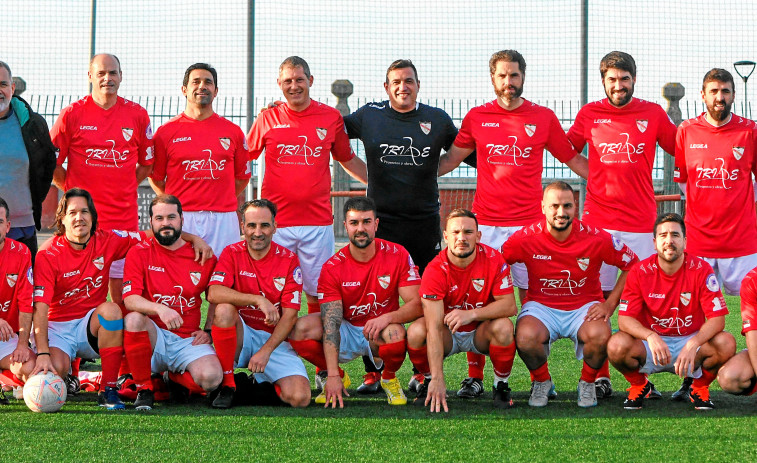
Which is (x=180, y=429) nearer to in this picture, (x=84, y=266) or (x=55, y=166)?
(x=84, y=266)

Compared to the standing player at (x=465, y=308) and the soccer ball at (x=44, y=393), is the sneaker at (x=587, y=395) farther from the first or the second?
the soccer ball at (x=44, y=393)

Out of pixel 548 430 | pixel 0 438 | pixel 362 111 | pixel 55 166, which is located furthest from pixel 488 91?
pixel 0 438

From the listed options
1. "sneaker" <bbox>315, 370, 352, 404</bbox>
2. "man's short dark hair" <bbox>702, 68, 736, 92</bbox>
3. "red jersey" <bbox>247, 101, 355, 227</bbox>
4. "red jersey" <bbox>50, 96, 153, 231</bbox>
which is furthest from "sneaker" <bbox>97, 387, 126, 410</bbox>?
"man's short dark hair" <bbox>702, 68, 736, 92</bbox>

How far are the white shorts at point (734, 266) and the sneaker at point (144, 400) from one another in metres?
3.15

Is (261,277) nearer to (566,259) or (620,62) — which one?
(566,259)

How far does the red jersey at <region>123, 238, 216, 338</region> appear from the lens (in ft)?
15.2

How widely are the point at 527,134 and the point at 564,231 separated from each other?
0.75 m

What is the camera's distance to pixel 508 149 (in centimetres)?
515

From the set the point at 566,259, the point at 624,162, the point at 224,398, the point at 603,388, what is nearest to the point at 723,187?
the point at 624,162

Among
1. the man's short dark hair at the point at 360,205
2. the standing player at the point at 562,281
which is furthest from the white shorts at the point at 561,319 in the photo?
the man's short dark hair at the point at 360,205

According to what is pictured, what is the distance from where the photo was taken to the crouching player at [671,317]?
14.4 ft

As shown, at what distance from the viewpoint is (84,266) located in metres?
4.68

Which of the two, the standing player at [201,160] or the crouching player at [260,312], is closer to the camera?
the crouching player at [260,312]

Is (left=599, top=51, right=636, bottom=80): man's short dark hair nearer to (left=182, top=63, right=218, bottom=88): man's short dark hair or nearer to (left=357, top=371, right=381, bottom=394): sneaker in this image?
(left=357, top=371, right=381, bottom=394): sneaker
